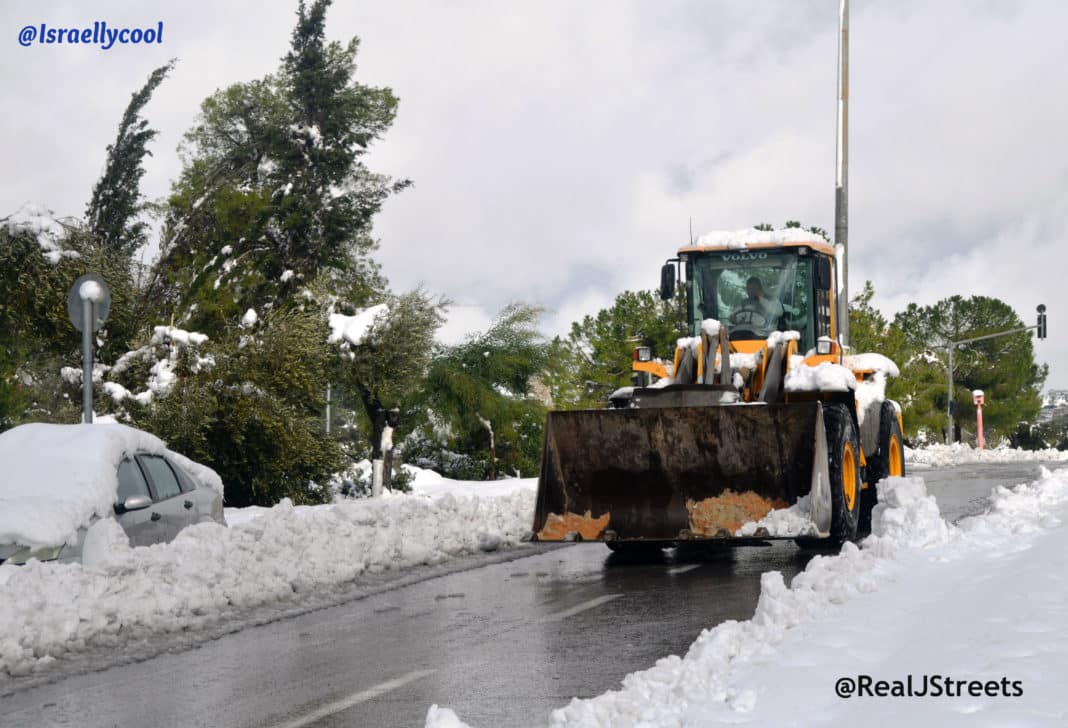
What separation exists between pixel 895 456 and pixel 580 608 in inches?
282

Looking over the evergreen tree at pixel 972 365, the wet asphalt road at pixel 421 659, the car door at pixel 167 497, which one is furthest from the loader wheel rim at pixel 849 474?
the evergreen tree at pixel 972 365

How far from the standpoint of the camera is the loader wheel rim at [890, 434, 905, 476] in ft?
49.6

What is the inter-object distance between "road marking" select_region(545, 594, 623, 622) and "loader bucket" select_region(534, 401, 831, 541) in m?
1.68

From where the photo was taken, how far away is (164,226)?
1149 inches

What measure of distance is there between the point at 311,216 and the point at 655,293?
21.7 m

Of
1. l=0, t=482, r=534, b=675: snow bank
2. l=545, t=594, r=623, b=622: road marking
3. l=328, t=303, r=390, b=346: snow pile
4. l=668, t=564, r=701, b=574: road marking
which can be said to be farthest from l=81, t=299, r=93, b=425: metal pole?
l=328, t=303, r=390, b=346: snow pile

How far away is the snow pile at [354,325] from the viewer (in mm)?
27125

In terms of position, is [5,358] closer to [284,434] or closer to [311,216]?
[311,216]

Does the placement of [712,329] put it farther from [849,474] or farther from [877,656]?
[877,656]

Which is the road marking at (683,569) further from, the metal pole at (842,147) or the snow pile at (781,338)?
the metal pole at (842,147)

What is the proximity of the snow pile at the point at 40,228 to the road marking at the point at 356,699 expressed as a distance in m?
17.4

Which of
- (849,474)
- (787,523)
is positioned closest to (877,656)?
(787,523)

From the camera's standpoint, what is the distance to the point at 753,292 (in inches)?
571

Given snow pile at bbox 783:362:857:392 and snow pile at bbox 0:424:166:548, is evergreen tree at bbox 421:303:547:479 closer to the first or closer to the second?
snow pile at bbox 783:362:857:392
